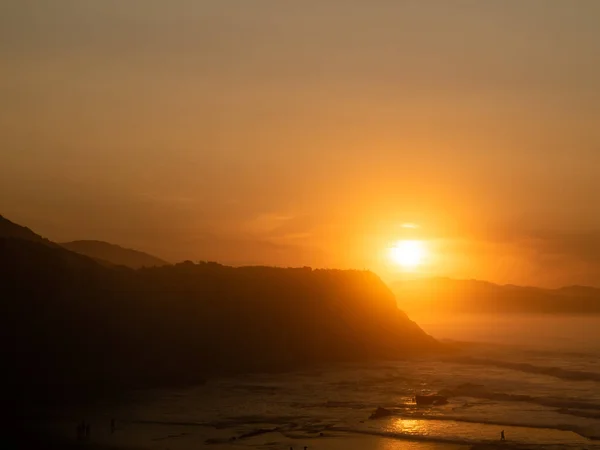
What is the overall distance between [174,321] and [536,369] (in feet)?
→ 169

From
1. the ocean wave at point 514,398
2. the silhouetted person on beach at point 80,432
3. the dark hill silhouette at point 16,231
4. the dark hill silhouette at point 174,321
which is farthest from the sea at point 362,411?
the dark hill silhouette at point 16,231

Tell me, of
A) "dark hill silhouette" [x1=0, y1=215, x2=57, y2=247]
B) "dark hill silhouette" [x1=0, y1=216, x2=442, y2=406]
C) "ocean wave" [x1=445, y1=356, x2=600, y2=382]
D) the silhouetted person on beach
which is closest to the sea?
"ocean wave" [x1=445, y1=356, x2=600, y2=382]

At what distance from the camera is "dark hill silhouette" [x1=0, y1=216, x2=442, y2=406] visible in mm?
73125

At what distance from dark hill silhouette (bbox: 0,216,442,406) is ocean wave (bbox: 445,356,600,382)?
11149 mm

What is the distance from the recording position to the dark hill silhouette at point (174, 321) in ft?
240

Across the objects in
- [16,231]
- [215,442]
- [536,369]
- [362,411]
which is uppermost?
[16,231]

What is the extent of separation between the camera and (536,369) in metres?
96.6

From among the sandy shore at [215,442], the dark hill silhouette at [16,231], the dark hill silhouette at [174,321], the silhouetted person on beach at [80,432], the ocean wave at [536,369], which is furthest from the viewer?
the dark hill silhouette at [16,231]

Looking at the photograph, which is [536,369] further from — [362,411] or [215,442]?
[215,442]

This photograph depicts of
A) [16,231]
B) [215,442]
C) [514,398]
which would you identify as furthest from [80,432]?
[16,231]

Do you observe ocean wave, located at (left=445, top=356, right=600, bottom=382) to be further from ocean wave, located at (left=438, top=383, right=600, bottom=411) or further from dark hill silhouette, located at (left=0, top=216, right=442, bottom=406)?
ocean wave, located at (left=438, top=383, right=600, bottom=411)

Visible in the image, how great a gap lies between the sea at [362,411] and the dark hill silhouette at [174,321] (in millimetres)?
7762

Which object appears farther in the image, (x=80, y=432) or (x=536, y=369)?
(x=536, y=369)

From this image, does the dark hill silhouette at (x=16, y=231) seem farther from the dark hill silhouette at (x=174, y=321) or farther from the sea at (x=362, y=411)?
the sea at (x=362, y=411)
